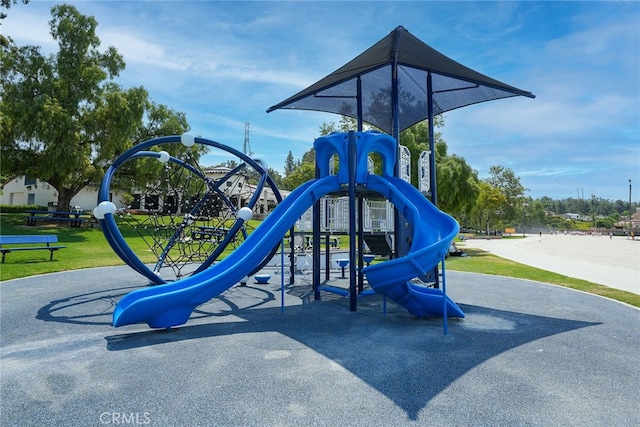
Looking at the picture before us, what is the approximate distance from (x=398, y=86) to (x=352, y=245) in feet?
19.7

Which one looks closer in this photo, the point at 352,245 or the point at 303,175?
the point at 352,245

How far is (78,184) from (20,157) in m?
4.33

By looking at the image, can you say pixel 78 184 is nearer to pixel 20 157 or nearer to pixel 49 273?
pixel 20 157

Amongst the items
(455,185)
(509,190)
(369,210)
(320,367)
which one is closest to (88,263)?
(369,210)

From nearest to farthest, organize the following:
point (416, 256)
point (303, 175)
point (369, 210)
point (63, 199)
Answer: point (416, 256) → point (369, 210) → point (63, 199) → point (303, 175)

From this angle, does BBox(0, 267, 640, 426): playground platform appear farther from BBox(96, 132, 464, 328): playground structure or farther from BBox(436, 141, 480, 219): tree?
BBox(436, 141, 480, 219): tree

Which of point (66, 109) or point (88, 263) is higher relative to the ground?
point (66, 109)

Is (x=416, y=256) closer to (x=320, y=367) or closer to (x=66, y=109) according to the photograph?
(x=320, y=367)

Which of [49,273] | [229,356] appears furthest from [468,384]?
[49,273]

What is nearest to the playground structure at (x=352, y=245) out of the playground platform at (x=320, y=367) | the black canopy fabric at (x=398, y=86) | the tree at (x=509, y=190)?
the playground platform at (x=320, y=367)

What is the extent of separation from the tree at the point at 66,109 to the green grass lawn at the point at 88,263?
452 cm

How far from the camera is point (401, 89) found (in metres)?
11.7

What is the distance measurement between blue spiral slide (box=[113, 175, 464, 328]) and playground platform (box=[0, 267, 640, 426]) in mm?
397

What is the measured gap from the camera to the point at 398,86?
11.6 metres
